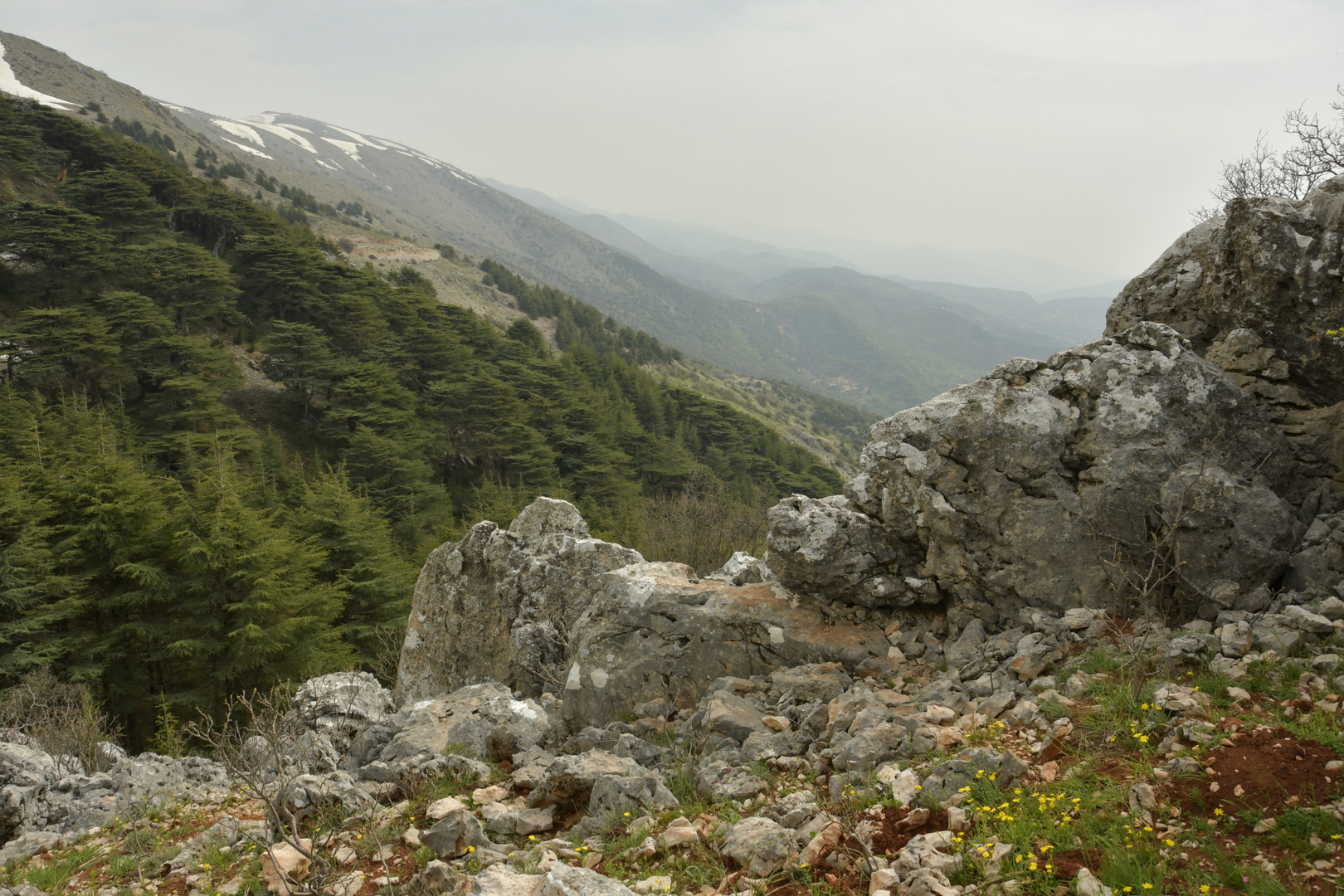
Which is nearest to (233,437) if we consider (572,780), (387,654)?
(387,654)

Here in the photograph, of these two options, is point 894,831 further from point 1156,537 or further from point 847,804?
point 1156,537

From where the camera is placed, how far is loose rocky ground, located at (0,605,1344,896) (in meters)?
4.71

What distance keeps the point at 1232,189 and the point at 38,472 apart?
53622 mm

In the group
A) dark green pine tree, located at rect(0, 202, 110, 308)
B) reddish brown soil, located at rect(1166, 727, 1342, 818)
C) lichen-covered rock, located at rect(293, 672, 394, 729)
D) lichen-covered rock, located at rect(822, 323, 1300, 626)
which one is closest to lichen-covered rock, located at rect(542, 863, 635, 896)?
reddish brown soil, located at rect(1166, 727, 1342, 818)

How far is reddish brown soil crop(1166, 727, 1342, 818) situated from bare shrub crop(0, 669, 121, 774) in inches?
671

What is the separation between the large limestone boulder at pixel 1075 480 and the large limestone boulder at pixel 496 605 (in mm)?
6957

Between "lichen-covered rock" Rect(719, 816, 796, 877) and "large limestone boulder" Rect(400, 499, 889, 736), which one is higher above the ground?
"lichen-covered rock" Rect(719, 816, 796, 877)

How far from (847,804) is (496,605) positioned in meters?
11.9

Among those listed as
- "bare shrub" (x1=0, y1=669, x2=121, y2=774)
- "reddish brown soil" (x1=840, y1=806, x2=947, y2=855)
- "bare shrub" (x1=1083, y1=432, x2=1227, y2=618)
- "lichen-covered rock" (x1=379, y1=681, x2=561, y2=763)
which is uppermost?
"bare shrub" (x1=1083, y1=432, x2=1227, y2=618)

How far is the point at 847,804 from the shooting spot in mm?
5961

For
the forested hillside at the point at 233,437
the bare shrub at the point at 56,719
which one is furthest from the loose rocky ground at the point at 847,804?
the forested hillside at the point at 233,437

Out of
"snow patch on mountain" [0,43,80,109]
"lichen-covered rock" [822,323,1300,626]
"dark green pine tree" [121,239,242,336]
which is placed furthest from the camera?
"snow patch on mountain" [0,43,80,109]

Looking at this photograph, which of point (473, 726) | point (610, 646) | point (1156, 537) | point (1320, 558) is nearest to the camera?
point (1320, 558)

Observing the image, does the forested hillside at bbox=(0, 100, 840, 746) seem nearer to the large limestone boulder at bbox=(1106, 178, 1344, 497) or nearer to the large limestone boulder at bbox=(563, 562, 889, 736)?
the large limestone boulder at bbox=(563, 562, 889, 736)
